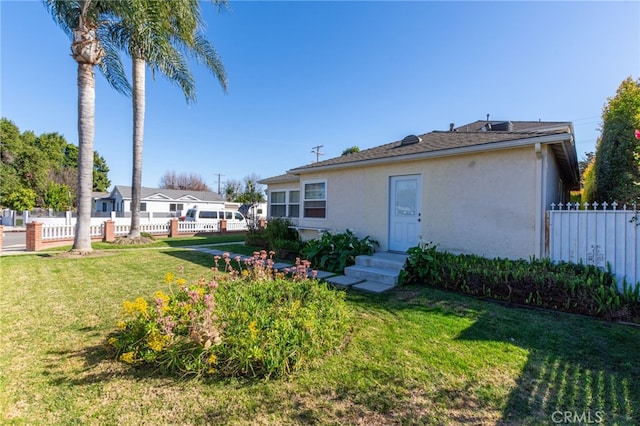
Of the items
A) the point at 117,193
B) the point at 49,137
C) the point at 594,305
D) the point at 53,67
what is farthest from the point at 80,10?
the point at 49,137

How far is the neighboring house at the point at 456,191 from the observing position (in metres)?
5.95

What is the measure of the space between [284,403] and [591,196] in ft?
42.9

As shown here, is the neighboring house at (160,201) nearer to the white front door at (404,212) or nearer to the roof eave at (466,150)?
the roof eave at (466,150)

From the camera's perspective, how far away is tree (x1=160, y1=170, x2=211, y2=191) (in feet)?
170

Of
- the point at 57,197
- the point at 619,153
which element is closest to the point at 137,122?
the point at 619,153

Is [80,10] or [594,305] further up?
[80,10]

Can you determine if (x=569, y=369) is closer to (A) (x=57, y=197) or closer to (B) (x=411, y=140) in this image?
(B) (x=411, y=140)

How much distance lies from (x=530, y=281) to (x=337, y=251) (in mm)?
4182

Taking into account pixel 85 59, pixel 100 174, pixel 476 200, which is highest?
pixel 100 174

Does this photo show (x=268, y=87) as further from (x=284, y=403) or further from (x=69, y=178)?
(x=69, y=178)

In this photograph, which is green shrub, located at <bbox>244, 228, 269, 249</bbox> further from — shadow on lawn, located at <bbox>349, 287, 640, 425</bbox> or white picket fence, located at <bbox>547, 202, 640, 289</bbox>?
white picket fence, located at <bbox>547, 202, 640, 289</bbox>

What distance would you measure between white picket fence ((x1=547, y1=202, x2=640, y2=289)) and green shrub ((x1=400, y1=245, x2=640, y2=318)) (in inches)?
8.4

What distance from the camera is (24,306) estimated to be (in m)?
4.57

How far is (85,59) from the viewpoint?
862cm
